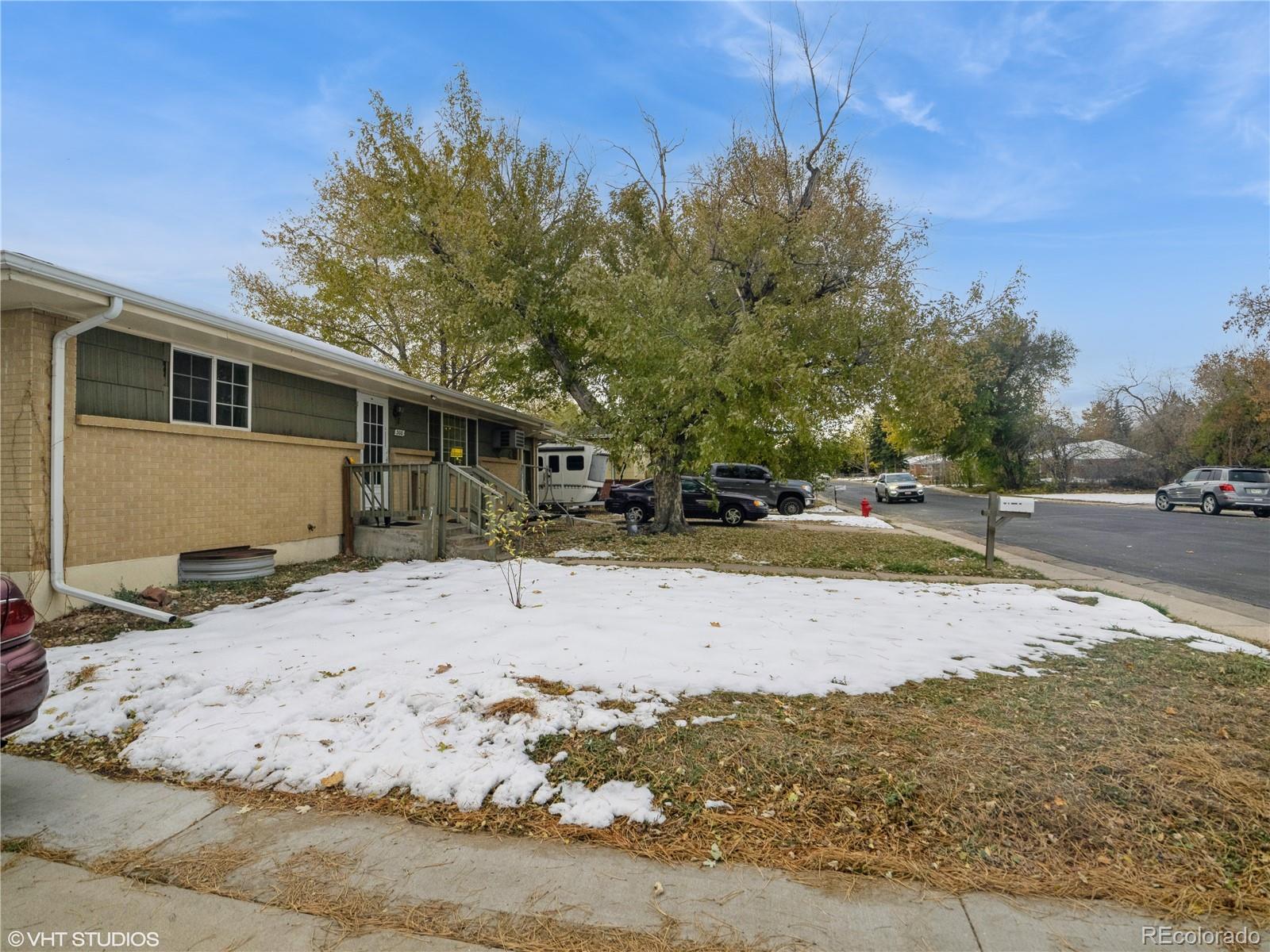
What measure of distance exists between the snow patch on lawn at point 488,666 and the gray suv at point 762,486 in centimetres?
1208

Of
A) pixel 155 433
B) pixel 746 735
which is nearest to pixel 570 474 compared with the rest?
pixel 155 433

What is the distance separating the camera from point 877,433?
64.7 m

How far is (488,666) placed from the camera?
4.07m

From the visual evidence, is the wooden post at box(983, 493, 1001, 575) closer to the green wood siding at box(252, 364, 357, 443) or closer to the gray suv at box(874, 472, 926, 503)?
the green wood siding at box(252, 364, 357, 443)

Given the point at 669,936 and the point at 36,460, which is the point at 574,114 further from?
the point at 669,936

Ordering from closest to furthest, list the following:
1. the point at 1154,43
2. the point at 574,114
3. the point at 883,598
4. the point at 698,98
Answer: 1. the point at 883,598
2. the point at 1154,43
3. the point at 698,98
4. the point at 574,114

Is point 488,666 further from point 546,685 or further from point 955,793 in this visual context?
point 955,793

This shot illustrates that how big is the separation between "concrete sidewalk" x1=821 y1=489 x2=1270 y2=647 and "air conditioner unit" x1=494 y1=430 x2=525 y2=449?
38.3ft

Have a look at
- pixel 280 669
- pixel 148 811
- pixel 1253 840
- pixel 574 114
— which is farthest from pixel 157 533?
pixel 574 114

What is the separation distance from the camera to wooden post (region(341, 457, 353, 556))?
10055mm

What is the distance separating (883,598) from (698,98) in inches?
425

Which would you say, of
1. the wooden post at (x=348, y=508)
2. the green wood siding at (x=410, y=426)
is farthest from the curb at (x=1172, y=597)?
the green wood siding at (x=410, y=426)

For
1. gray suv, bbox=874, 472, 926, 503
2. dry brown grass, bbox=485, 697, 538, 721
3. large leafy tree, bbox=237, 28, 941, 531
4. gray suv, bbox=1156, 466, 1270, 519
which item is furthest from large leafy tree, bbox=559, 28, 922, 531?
gray suv, bbox=874, 472, 926, 503

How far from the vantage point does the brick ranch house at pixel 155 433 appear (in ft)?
18.7
